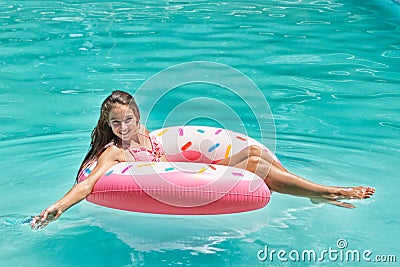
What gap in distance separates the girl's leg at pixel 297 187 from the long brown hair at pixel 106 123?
2.26 ft

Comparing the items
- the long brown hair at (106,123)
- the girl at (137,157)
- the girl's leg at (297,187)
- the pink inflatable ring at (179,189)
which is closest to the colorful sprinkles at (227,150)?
the girl at (137,157)

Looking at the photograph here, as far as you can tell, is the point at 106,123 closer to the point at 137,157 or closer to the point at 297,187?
the point at 137,157

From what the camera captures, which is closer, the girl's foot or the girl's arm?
the girl's arm

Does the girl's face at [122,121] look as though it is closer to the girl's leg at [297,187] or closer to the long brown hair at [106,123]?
the long brown hair at [106,123]

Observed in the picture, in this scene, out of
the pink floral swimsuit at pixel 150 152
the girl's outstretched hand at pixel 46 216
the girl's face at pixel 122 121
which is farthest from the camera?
the pink floral swimsuit at pixel 150 152

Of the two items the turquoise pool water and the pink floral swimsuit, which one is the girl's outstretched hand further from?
the pink floral swimsuit

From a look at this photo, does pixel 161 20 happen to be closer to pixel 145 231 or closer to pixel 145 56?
pixel 145 56

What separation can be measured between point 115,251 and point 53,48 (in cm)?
496

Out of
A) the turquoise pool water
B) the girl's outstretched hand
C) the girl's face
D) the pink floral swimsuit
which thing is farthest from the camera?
the pink floral swimsuit

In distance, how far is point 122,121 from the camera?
4.09m

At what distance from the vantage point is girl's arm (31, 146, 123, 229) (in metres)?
3.74

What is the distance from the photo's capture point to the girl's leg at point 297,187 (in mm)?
4070

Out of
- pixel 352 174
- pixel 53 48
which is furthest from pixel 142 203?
pixel 53 48

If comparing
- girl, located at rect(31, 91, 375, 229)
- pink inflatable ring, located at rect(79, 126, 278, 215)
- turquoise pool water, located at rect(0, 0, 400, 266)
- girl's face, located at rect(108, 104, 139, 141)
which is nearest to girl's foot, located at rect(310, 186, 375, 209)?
girl, located at rect(31, 91, 375, 229)
